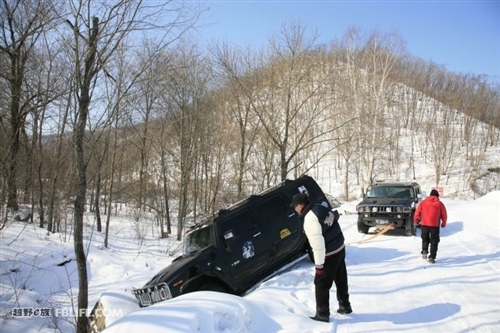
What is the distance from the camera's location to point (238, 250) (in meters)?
7.62

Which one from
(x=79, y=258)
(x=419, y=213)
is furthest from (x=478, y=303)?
(x=79, y=258)

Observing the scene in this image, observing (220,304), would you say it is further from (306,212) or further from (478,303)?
(478,303)

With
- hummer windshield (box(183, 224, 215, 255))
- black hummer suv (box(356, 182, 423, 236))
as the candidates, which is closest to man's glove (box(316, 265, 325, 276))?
hummer windshield (box(183, 224, 215, 255))

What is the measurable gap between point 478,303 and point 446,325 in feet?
4.12

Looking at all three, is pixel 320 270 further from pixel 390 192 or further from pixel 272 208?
pixel 390 192

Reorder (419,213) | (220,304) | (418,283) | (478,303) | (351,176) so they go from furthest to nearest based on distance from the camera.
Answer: (351,176)
(419,213)
(418,283)
(478,303)
(220,304)

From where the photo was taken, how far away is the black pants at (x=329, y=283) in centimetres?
502

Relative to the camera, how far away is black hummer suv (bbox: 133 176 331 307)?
695 centimetres

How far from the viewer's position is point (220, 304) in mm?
4727

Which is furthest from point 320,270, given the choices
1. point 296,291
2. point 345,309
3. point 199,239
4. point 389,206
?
point 389,206

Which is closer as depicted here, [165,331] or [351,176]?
[165,331]

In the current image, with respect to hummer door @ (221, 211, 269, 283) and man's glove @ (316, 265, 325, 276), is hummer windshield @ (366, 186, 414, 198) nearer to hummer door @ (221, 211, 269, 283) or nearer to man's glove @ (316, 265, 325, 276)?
hummer door @ (221, 211, 269, 283)

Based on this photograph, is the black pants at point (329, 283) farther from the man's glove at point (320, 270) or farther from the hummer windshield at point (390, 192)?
the hummer windshield at point (390, 192)

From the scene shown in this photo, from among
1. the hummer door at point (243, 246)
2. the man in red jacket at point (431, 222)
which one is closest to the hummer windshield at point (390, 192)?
the man in red jacket at point (431, 222)
